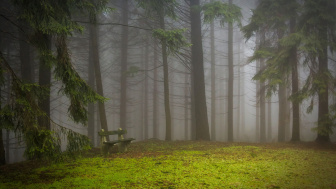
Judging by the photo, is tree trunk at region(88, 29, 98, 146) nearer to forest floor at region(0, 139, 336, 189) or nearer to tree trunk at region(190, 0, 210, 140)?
tree trunk at region(190, 0, 210, 140)

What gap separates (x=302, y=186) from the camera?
17.4 ft

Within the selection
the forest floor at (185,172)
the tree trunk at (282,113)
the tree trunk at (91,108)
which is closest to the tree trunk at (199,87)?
the forest floor at (185,172)

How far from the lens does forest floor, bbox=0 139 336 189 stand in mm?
5484

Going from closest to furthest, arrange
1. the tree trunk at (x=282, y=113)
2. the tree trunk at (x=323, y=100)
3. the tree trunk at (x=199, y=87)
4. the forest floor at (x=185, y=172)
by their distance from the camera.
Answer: the forest floor at (x=185, y=172) < the tree trunk at (x=323, y=100) < the tree trunk at (x=199, y=87) < the tree trunk at (x=282, y=113)

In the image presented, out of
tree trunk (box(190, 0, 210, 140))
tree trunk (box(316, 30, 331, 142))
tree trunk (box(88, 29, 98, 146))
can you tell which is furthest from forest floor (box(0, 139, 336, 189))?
tree trunk (box(88, 29, 98, 146))

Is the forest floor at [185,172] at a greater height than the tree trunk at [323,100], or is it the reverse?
the tree trunk at [323,100]

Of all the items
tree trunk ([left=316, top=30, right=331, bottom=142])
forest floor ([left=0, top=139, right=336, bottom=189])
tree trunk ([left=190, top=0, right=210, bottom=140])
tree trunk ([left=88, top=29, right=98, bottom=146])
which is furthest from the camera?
tree trunk ([left=88, top=29, right=98, bottom=146])

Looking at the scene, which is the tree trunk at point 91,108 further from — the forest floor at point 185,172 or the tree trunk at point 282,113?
the tree trunk at point 282,113

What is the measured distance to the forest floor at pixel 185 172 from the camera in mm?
5484

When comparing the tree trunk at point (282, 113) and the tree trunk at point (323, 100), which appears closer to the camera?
the tree trunk at point (323, 100)

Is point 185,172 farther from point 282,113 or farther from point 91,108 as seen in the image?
point 91,108

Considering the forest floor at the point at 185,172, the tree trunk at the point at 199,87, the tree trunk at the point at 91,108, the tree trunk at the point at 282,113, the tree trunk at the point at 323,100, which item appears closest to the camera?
the forest floor at the point at 185,172

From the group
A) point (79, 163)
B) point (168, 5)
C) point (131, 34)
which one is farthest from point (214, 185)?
point (131, 34)

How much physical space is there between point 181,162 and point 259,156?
3.21 metres
